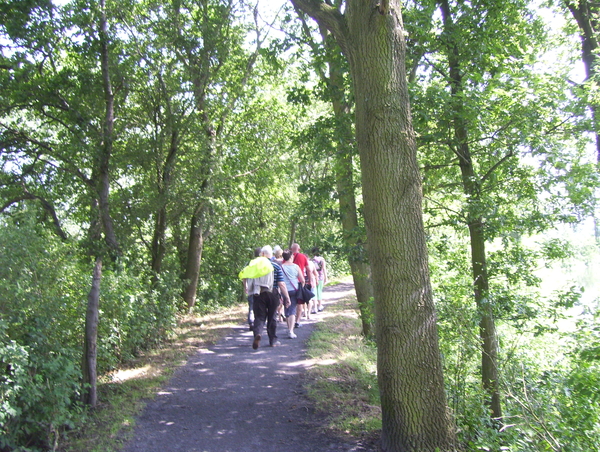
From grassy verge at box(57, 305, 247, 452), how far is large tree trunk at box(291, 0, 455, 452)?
3184 millimetres

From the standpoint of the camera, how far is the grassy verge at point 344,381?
6.40 metres

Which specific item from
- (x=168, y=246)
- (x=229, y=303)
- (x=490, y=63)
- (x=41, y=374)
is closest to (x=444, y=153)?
(x=490, y=63)

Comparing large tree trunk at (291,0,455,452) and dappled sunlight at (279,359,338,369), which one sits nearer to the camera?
large tree trunk at (291,0,455,452)

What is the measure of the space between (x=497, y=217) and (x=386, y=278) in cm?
290

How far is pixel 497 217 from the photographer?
7.30 meters

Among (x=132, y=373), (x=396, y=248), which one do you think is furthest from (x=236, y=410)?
(x=396, y=248)

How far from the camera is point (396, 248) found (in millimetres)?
5223

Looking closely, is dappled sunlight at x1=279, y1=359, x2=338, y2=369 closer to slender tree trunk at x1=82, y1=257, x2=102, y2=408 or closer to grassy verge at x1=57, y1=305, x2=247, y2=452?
grassy verge at x1=57, y1=305, x2=247, y2=452

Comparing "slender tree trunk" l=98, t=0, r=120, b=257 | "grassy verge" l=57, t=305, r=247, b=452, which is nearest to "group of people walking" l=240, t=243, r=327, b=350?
"grassy verge" l=57, t=305, r=247, b=452

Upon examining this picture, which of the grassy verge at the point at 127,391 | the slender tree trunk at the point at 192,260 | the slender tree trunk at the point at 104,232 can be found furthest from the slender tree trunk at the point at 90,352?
the slender tree trunk at the point at 192,260

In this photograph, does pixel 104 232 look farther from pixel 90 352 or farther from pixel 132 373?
pixel 132 373

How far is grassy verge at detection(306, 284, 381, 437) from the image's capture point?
6403 millimetres

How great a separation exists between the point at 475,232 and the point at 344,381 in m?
3.13

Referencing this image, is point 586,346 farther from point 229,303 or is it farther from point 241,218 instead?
point 229,303
